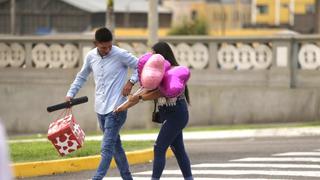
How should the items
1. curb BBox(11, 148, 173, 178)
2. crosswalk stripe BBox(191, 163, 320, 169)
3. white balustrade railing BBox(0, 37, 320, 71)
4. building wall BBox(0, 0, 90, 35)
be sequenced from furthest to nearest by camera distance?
building wall BBox(0, 0, 90, 35), white balustrade railing BBox(0, 37, 320, 71), crosswalk stripe BBox(191, 163, 320, 169), curb BBox(11, 148, 173, 178)

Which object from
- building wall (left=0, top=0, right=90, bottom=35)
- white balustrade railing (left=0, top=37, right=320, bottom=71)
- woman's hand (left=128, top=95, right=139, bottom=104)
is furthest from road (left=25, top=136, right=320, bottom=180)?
building wall (left=0, top=0, right=90, bottom=35)

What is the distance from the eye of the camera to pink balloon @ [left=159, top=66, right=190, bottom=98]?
25.0 ft

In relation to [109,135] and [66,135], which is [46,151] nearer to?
[66,135]

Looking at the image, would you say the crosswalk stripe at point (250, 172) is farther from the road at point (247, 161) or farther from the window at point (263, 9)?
the window at point (263, 9)

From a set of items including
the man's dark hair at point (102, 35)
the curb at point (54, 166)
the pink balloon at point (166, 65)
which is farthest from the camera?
the curb at point (54, 166)

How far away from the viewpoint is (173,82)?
301 inches

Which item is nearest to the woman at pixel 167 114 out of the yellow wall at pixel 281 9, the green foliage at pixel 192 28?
the green foliage at pixel 192 28

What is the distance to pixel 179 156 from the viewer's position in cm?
812

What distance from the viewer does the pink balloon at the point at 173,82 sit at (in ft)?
25.0

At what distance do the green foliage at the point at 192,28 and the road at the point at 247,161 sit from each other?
5352 cm

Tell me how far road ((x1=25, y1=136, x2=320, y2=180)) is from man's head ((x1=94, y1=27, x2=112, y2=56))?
2.51m

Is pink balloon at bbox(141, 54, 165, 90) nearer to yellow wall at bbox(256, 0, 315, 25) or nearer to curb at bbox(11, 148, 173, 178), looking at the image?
curb at bbox(11, 148, 173, 178)

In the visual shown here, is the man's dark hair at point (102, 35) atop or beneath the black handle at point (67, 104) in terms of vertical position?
atop

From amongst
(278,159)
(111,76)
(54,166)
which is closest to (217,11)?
(278,159)
